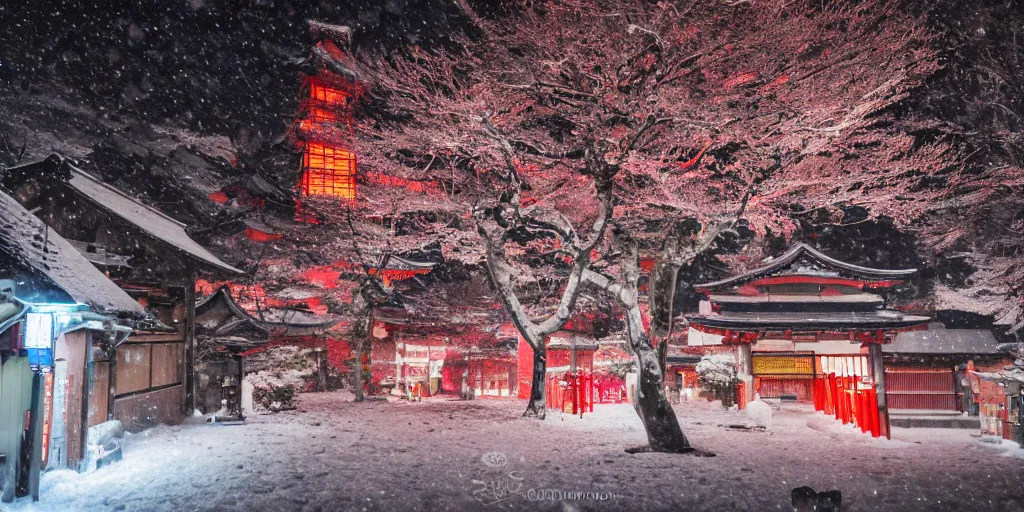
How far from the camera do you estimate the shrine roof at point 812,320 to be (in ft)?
61.8

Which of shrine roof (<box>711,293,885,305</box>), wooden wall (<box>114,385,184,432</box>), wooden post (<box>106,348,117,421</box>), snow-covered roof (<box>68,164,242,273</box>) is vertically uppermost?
snow-covered roof (<box>68,164,242,273</box>)

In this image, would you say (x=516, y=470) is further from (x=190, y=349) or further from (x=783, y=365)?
(x=783, y=365)

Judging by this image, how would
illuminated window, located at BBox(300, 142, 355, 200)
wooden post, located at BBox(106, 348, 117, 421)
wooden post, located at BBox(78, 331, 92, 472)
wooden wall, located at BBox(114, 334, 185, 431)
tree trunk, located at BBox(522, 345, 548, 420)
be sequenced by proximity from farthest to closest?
illuminated window, located at BBox(300, 142, 355, 200)
tree trunk, located at BBox(522, 345, 548, 420)
wooden wall, located at BBox(114, 334, 185, 431)
wooden post, located at BBox(106, 348, 117, 421)
wooden post, located at BBox(78, 331, 92, 472)

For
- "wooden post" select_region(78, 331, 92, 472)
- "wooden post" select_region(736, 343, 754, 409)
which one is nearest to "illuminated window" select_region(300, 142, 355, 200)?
"wooden post" select_region(736, 343, 754, 409)

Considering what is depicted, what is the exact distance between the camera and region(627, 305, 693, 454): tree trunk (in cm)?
1294

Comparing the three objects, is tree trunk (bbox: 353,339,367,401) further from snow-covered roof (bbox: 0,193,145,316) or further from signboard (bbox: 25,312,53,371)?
signboard (bbox: 25,312,53,371)

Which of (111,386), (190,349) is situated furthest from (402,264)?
(111,386)

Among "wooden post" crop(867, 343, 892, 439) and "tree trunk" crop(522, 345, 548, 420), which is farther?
"tree trunk" crop(522, 345, 548, 420)

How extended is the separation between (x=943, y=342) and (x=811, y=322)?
5.24 meters

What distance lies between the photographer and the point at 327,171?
36.9 meters

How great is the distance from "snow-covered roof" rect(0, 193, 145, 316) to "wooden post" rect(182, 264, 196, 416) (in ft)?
22.3

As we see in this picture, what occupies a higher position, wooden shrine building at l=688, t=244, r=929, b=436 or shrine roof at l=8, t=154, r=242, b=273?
shrine roof at l=8, t=154, r=242, b=273

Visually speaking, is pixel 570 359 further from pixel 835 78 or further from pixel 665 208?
pixel 835 78

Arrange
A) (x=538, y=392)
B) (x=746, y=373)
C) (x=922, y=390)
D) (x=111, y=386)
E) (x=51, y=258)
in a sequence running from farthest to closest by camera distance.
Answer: (x=746, y=373), (x=922, y=390), (x=538, y=392), (x=111, y=386), (x=51, y=258)
